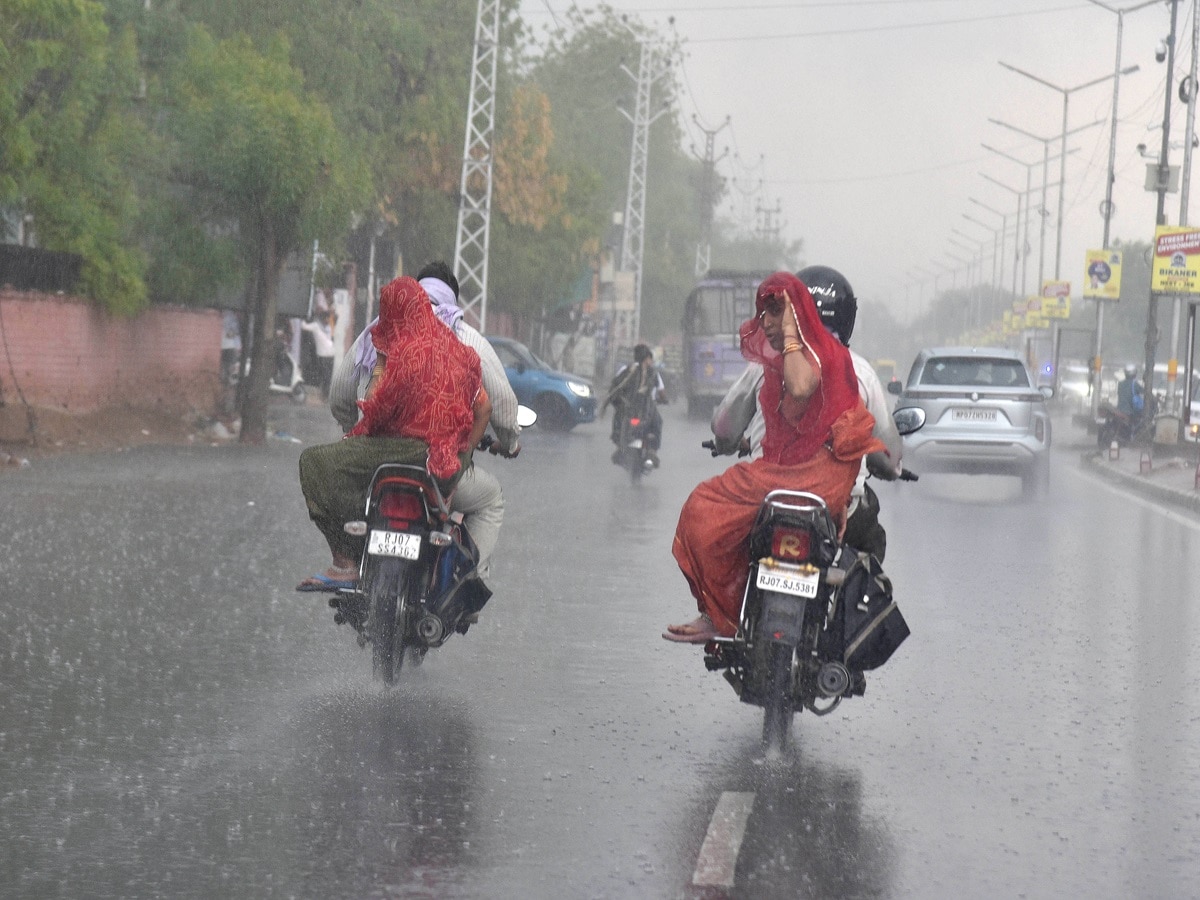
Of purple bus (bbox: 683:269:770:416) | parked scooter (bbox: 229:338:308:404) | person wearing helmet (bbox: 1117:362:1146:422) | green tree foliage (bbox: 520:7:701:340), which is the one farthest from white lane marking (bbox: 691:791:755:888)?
green tree foliage (bbox: 520:7:701:340)

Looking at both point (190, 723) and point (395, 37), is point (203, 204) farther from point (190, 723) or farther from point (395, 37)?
point (190, 723)

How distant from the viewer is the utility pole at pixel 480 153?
38406 mm

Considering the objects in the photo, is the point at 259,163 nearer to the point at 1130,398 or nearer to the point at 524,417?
the point at 1130,398

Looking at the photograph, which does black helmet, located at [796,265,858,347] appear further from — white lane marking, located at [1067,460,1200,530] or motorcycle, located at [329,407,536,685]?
white lane marking, located at [1067,460,1200,530]

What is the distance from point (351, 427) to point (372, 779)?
7.69ft

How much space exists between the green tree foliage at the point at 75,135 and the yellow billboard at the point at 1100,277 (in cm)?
2288

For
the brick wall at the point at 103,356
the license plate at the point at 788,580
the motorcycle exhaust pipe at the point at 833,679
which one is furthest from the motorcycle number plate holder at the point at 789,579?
the brick wall at the point at 103,356

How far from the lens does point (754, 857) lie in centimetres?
495

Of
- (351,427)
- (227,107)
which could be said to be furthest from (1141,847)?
(227,107)

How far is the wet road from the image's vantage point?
15.9 feet

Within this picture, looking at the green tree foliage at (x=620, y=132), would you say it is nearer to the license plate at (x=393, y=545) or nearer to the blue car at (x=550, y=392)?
the blue car at (x=550, y=392)

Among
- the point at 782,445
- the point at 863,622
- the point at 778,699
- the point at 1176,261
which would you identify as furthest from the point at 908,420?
the point at 1176,261

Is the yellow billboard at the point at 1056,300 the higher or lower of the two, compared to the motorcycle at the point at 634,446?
higher

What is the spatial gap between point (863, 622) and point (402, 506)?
6.01ft
